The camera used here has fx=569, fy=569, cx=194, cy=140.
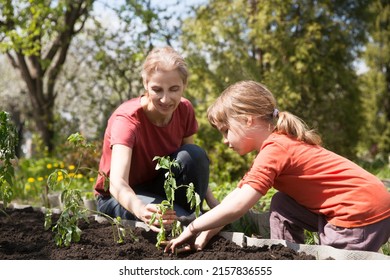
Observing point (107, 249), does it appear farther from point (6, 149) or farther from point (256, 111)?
point (256, 111)

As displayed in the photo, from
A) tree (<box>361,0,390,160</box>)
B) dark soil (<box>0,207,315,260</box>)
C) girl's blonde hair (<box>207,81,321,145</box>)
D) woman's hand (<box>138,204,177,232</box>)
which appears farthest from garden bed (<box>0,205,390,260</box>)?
tree (<box>361,0,390,160</box>)

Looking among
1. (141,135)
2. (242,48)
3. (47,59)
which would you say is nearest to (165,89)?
(141,135)

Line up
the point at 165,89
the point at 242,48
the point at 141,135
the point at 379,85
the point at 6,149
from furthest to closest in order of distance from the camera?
the point at 379,85, the point at 242,48, the point at 141,135, the point at 165,89, the point at 6,149

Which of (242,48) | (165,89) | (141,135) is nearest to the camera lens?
(165,89)

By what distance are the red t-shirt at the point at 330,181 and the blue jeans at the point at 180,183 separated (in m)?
0.79

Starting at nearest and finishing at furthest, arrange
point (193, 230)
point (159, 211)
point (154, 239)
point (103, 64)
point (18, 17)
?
point (193, 230) < point (159, 211) < point (154, 239) < point (18, 17) < point (103, 64)

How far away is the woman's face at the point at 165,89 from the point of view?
9.84 ft

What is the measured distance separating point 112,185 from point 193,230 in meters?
0.62

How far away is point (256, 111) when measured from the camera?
2617 millimetres

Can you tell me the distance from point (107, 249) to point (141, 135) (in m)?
0.82
